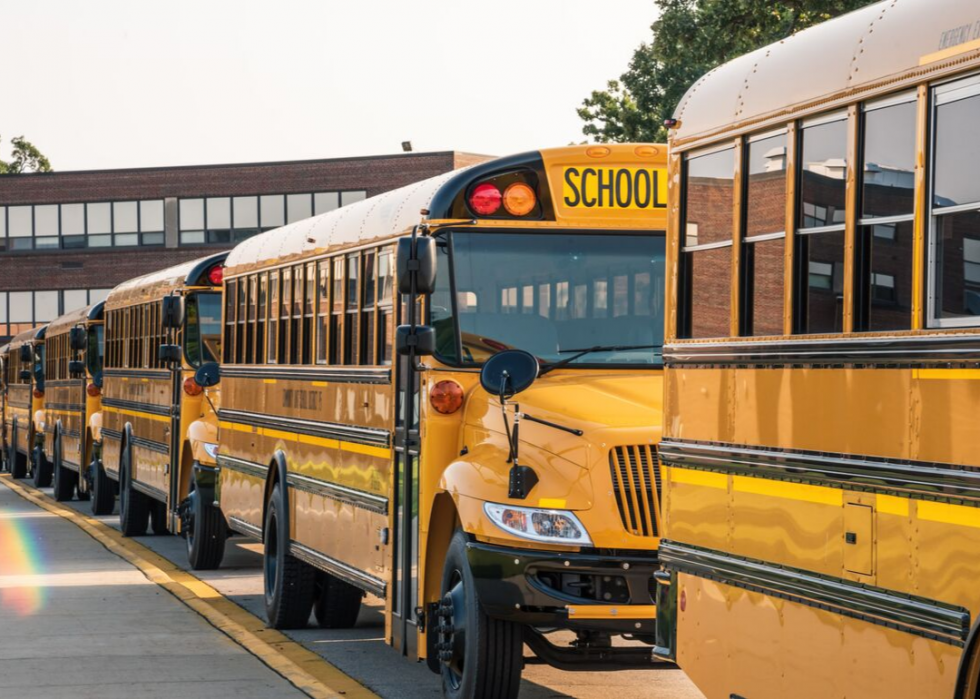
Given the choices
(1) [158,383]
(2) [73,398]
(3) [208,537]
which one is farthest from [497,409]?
(2) [73,398]

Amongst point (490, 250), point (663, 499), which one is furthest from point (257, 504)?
point (663, 499)

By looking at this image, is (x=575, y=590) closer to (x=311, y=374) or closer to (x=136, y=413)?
(x=311, y=374)

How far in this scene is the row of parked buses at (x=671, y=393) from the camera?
489cm

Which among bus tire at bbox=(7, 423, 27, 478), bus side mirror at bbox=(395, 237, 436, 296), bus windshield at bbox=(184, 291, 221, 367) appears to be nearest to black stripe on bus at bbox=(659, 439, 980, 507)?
bus side mirror at bbox=(395, 237, 436, 296)

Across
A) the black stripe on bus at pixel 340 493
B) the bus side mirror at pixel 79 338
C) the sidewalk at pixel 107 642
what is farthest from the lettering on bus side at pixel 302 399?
the bus side mirror at pixel 79 338

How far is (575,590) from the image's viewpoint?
7805 mm

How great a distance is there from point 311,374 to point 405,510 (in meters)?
2.47

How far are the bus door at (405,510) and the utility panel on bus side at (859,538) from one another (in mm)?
3861

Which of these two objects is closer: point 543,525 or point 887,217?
point 887,217

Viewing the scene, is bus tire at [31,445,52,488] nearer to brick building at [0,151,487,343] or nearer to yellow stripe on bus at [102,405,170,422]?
yellow stripe on bus at [102,405,170,422]

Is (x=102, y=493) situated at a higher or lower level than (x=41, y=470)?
higher

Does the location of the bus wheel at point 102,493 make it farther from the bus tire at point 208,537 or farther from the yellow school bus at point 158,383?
the bus tire at point 208,537

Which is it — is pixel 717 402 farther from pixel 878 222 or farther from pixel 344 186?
pixel 344 186

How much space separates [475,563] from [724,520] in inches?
79.7
